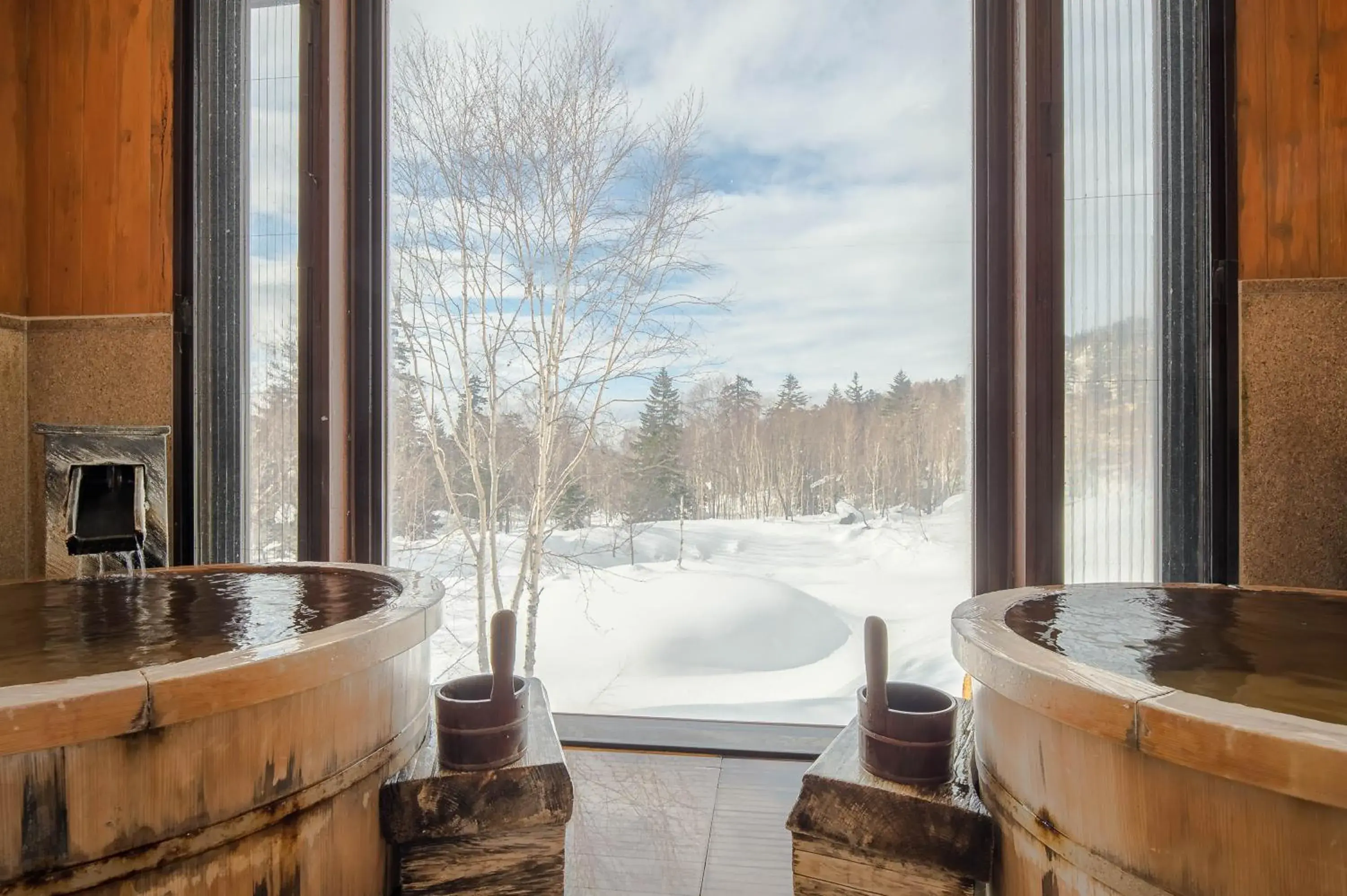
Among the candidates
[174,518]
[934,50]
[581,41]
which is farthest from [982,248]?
[174,518]

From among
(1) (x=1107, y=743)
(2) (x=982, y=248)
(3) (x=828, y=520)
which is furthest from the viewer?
(3) (x=828, y=520)

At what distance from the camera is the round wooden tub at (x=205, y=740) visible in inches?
32.9

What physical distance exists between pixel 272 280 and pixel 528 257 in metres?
0.98

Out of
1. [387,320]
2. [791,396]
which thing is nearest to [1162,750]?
[791,396]

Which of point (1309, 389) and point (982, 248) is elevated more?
point (982, 248)

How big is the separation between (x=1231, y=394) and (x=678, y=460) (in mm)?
1736

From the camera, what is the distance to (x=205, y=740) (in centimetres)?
96

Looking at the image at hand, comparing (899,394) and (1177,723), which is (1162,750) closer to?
(1177,723)

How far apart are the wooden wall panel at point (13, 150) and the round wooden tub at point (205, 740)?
154 centimetres

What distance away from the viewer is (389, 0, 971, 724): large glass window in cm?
240

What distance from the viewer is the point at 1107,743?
0.84m

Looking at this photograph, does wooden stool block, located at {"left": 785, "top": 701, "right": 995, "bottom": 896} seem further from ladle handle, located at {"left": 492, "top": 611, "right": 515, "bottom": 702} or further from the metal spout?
the metal spout

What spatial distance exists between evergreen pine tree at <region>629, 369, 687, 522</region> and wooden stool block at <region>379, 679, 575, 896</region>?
1.48 meters

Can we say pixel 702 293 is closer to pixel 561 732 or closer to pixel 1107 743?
pixel 561 732
